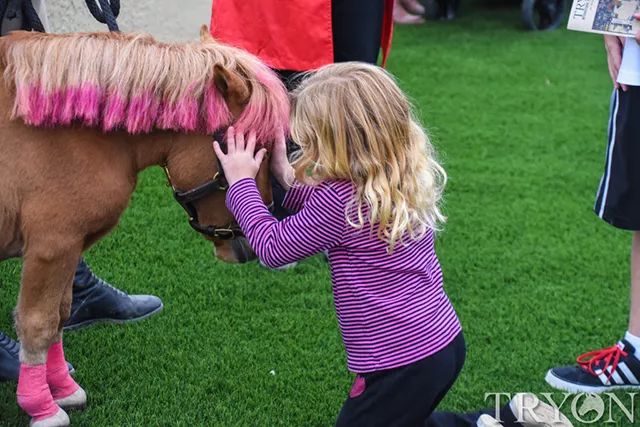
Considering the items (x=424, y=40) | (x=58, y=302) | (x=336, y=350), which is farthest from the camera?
(x=424, y=40)

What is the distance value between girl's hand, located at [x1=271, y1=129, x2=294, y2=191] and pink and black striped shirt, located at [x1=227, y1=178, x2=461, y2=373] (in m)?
0.14

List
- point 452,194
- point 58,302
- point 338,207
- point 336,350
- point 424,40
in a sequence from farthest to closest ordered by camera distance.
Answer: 1. point 424,40
2. point 452,194
3. point 336,350
4. point 58,302
5. point 338,207

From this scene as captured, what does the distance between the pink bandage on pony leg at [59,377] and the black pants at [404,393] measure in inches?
36.2

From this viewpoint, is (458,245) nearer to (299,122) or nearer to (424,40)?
(299,122)

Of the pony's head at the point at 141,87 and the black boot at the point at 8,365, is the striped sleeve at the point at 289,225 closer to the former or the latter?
the pony's head at the point at 141,87

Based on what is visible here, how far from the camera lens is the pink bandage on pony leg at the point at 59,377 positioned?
2699 millimetres

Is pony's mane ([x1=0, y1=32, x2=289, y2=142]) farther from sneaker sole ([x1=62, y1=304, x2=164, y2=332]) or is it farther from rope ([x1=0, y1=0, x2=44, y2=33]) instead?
sneaker sole ([x1=62, y1=304, x2=164, y2=332])

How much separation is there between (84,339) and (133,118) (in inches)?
53.3

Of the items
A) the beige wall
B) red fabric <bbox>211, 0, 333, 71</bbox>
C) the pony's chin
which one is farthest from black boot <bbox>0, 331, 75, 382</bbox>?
the beige wall

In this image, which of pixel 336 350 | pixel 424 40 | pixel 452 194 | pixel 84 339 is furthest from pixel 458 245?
pixel 424 40

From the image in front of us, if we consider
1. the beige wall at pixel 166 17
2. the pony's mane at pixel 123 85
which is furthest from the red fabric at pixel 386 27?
the beige wall at pixel 166 17

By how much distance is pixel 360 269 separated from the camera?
7.36 ft

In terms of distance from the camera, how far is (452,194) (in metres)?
4.89

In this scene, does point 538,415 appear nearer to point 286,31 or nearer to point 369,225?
point 369,225
